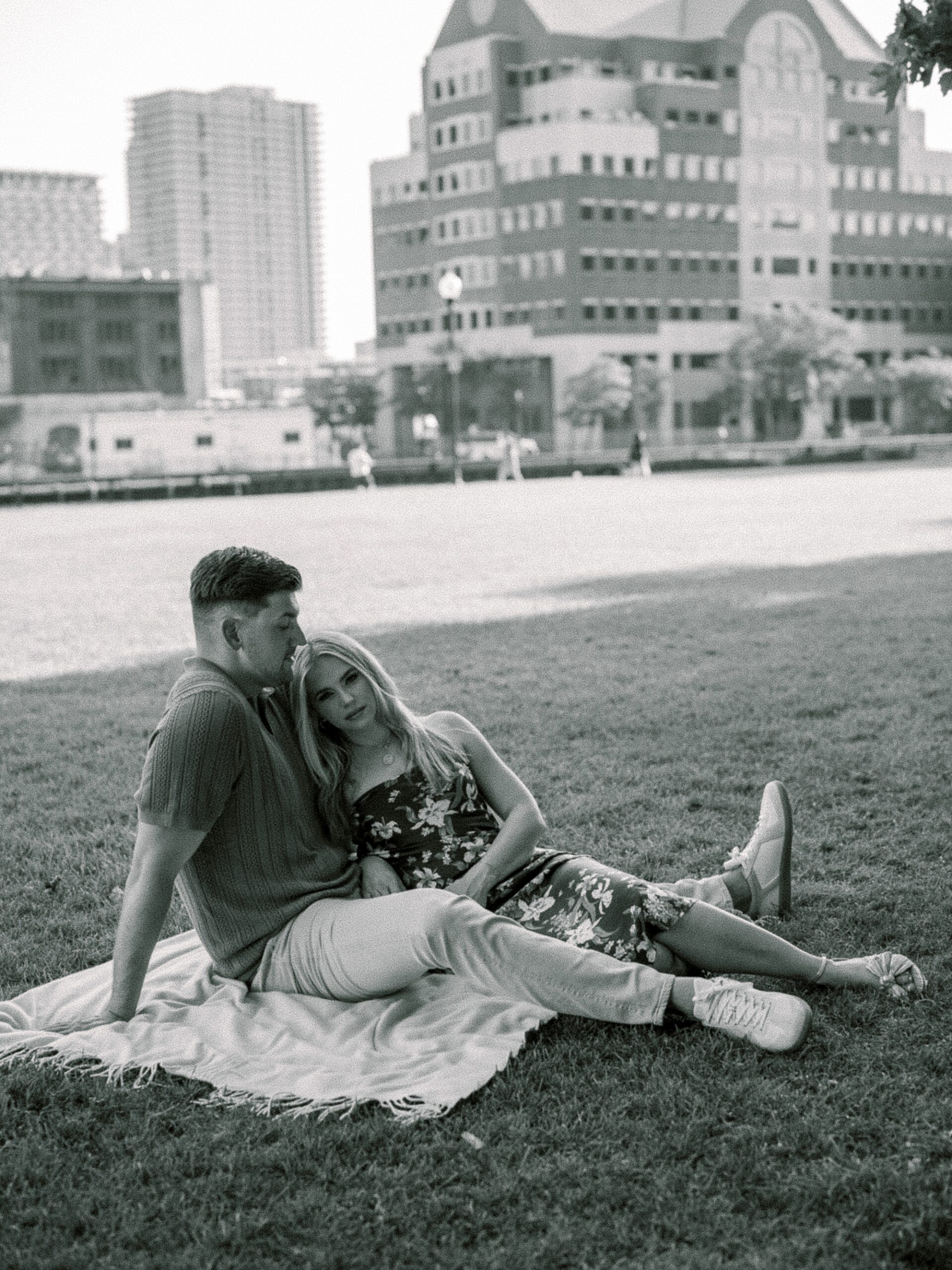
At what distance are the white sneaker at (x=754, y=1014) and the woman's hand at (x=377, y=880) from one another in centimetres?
102

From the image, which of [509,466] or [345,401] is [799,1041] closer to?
[509,466]

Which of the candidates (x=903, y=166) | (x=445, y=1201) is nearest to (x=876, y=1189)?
(x=445, y=1201)

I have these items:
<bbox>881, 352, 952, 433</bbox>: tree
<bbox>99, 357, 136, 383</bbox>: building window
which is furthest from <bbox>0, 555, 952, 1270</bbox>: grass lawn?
<bbox>99, 357, 136, 383</bbox>: building window

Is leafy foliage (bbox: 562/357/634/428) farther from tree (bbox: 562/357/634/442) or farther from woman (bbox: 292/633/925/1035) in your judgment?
woman (bbox: 292/633/925/1035)

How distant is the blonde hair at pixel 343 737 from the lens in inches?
198

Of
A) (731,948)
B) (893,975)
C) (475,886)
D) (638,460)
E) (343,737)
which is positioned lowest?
(893,975)

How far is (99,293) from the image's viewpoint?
127 meters

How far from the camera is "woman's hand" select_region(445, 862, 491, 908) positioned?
5.07m

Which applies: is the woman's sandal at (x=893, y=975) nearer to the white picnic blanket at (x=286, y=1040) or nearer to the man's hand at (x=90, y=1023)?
the white picnic blanket at (x=286, y=1040)

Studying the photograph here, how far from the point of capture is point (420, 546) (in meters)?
→ 23.6

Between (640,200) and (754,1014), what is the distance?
107 metres

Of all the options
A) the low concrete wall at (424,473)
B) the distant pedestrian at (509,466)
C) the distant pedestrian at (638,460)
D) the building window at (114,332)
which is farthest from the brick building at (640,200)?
the distant pedestrian at (509,466)

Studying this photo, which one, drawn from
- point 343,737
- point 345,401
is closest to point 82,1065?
point 343,737

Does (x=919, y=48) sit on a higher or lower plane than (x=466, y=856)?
higher
